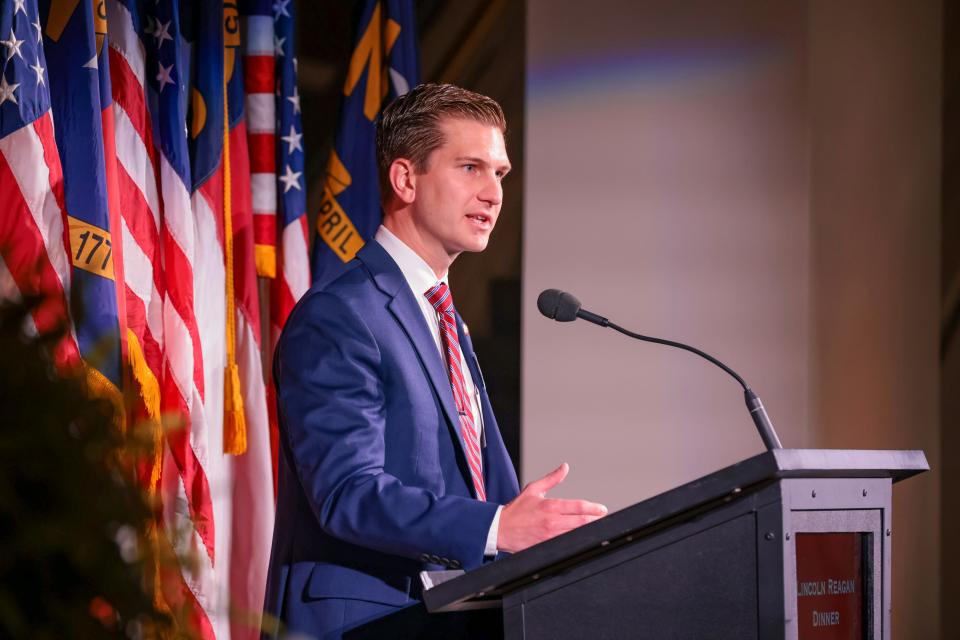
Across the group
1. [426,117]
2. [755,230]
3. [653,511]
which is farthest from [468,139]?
[755,230]

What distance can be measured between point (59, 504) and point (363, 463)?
1396 millimetres

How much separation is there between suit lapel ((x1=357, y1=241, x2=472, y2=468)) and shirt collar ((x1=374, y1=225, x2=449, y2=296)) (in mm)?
60

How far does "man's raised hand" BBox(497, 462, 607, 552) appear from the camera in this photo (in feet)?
5.22

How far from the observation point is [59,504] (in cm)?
47

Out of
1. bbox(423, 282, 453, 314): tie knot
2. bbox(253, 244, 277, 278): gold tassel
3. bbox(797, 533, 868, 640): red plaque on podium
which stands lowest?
bbox(797, 533, 868, 640): red plaque on podium

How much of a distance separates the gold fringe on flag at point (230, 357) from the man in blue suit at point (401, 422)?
1.29 meters

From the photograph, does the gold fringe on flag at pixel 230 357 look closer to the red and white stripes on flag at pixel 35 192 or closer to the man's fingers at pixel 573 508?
the red and white stripes on flag at pixel 35 192

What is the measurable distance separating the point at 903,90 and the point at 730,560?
3617 millimetres

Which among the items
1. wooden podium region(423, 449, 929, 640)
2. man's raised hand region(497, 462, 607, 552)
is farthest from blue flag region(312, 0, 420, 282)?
wooden podium region(423, 449, 929, 640)

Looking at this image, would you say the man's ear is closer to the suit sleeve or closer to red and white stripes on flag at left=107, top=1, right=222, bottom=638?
the suit sleeve

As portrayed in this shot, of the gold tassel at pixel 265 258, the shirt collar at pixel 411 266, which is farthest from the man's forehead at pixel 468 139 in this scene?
the gold tassel at pixel 265 258

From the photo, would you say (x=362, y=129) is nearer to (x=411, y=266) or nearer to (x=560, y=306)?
(x=411, y=266)

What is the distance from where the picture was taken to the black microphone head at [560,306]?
2066 mm

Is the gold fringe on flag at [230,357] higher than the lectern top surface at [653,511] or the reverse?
higher
